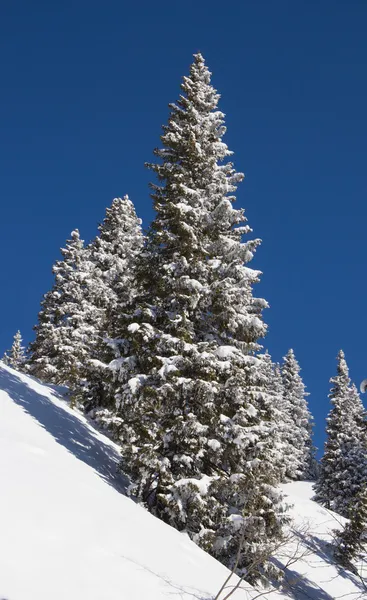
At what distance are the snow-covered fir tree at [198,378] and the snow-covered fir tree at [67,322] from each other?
41.2ft

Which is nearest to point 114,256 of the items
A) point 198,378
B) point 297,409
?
point 198,378

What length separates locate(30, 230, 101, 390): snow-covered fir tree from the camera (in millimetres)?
26453

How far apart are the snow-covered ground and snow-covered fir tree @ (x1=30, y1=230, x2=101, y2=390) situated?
1393 cm

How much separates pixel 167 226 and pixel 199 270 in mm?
2069

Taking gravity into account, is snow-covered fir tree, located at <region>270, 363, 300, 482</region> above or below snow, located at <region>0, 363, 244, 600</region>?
above

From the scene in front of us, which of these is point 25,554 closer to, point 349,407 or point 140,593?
point 140,593

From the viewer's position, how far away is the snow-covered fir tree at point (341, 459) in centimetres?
4006

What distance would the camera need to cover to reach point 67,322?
93.9ft

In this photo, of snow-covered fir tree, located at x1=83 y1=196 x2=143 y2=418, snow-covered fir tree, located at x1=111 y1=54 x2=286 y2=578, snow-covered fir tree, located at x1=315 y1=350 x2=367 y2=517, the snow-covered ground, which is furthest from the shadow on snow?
snow-covered fir tree, located at x1=315 y1=350 x2=367 y2=517

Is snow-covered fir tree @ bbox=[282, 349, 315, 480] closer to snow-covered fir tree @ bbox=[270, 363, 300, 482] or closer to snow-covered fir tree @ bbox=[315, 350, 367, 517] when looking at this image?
snow-covered fir tree @ bbox=[270, 363, 300, 482]

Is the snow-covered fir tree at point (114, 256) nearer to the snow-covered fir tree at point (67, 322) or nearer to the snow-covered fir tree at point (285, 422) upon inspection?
the snow-covered fir tree at point (67, 322)

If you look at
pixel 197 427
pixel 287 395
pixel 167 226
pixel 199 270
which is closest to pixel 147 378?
pixel 197 427

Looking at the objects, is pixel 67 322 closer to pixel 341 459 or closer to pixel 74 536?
pixel 74 536

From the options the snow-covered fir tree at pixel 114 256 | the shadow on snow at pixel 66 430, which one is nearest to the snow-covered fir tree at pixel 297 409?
the snow-covered fir tree at pixel 114 256
